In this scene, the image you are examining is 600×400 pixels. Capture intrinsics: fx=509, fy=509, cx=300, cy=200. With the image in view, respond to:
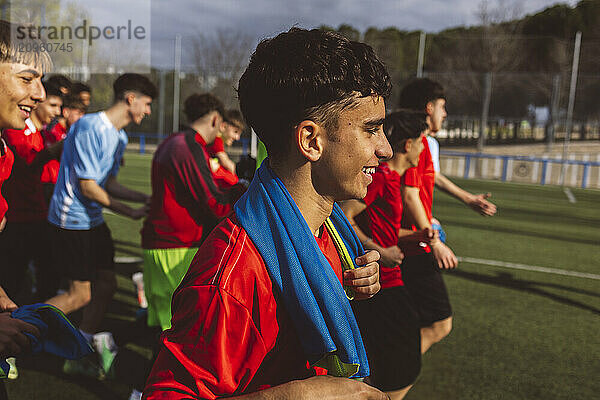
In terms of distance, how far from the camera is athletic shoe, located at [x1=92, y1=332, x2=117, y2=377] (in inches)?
153

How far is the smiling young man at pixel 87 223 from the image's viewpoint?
156 inches

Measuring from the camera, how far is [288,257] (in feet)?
4.26

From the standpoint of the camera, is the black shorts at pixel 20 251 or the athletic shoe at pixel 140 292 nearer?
the black shorts at pixel 20 251

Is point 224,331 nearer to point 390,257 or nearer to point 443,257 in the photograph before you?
point 390,257

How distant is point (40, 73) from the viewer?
2395mm

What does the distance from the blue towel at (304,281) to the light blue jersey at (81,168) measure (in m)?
3.03

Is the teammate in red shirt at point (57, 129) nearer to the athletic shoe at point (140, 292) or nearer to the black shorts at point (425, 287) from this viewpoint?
the athletic shoe at point (140, 292)

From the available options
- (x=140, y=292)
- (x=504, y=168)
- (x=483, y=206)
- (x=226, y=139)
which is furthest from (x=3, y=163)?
(x=504, y=168)

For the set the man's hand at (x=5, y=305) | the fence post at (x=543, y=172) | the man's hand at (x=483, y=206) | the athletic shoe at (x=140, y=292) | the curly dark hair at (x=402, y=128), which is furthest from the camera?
the fence post at (x=543, y=172)

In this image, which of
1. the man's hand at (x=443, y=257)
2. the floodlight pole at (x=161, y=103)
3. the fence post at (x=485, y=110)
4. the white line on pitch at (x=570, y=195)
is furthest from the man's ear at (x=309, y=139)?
the floodlight pole at (x=161, y=103)

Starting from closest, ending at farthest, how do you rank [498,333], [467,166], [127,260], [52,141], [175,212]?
1. [175,212]
2. [498,333]
3. [52,141]
4. [127,260]
5. [467,166]

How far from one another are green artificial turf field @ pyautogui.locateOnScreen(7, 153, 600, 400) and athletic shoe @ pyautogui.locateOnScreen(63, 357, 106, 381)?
61 mm

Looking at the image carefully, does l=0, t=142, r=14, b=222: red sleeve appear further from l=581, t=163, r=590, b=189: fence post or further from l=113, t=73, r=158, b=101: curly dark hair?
l=581, t=163, r=590, b=189: fence post

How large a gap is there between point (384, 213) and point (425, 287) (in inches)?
32.4
